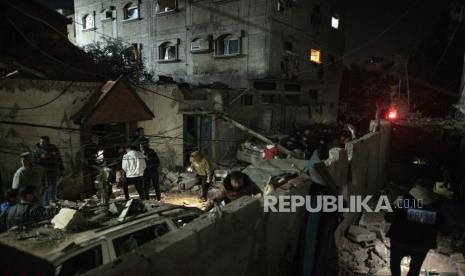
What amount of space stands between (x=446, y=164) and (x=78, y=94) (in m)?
14.5

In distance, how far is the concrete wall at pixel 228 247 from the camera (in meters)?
2.45

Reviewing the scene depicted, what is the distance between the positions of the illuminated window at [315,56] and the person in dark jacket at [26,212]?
22405 millimetres

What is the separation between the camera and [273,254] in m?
4.46

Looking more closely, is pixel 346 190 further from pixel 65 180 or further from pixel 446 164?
pixel 65 180

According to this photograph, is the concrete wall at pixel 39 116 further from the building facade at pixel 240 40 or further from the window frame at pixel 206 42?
the window frame at pixel 206 42

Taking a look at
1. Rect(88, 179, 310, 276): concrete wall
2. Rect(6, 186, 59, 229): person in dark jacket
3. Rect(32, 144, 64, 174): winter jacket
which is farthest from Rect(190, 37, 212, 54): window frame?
Rect(88, 179, 310, 276): concrete wall

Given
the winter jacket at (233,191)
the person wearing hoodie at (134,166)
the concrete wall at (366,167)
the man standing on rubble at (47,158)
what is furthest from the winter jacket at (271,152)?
the winter jacket at (233,191)

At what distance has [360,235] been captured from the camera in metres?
7.74

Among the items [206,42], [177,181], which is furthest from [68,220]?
[206,42]

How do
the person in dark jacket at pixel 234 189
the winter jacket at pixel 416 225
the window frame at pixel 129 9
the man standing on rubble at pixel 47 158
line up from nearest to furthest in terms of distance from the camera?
the winter jacket at pixel 416 225 → the person in dark jacket at pixel 234 189 → the man standing on rubble at pixel 47 158 → the window frame at pixel 129 9

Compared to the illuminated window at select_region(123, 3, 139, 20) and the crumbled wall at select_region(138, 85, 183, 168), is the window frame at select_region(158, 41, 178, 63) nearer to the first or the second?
the illuminated window at select_region(123, 3, 139, 20)

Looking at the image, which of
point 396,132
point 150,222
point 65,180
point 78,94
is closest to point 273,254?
point 150,222

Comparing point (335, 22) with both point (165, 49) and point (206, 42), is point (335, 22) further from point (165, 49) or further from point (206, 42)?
point (165, 49)

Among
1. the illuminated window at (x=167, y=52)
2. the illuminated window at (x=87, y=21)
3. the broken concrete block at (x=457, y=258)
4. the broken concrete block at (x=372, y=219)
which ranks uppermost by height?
the illuminated window at (x=87, y=21)
